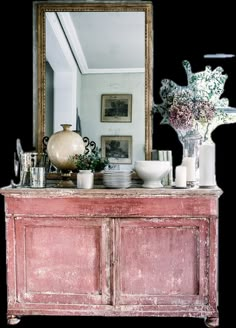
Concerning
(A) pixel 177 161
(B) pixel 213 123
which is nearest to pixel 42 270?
(A) pixel 177 161

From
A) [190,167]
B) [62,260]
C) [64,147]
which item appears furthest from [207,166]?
[62,260]

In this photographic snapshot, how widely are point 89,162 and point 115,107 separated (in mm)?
496

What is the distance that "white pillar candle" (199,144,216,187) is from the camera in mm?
3424

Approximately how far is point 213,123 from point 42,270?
5.25 ft

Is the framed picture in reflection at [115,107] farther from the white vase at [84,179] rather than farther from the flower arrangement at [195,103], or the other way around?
the white vase at [84,179]

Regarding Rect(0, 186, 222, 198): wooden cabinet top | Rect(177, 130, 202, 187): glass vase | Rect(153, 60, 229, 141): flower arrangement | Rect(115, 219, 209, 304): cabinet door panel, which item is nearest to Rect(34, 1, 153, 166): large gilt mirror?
Rect(153, 60, 229, 141): flower arrangement

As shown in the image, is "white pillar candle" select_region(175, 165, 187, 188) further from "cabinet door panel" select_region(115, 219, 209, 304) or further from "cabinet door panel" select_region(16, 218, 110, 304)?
"cabinet door panel" select_region(16, 218, 110, 304)

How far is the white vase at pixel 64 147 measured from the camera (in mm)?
3596

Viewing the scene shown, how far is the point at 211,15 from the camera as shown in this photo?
396cm

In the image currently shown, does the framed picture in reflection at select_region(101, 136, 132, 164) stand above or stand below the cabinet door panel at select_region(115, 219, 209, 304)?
above

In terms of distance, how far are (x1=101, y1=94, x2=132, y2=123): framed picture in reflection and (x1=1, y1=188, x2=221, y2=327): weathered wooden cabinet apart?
664 mm

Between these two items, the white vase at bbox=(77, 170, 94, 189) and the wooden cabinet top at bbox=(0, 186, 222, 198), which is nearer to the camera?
the wooden cabinet top at bbox=(0, 186, 222, 198)

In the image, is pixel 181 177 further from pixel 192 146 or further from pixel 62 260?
pixel 62 260

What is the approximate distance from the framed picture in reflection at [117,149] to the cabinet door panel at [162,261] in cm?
58
